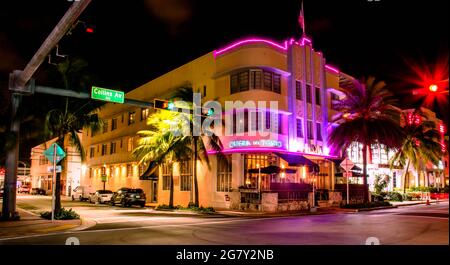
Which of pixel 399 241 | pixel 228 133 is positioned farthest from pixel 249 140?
pixel 399 241

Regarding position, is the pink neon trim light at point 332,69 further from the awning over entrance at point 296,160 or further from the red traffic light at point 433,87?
the red traffic light at point 433,87

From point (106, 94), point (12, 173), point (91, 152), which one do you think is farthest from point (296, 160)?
point (91, 152)

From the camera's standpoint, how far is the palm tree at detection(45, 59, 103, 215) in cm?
2108

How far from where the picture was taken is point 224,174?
31.3 m

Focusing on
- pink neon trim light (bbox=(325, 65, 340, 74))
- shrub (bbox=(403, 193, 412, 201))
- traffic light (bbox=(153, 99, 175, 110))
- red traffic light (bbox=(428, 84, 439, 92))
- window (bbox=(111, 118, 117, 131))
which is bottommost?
shrub (bbox=(403, 193, 412, 201))

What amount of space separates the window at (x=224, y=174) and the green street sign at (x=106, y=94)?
11727mm

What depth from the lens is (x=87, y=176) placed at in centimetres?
5891

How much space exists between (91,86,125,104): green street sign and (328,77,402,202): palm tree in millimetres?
19132

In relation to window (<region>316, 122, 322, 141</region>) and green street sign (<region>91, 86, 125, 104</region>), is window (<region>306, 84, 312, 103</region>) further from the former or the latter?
green street sign (<region>91, 86, 125, 104</region>)

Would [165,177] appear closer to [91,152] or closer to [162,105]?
[162,105]

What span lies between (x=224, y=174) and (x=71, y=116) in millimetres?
13291

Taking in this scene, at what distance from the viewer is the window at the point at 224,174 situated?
1212 inches

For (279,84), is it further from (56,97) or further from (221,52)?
(56,97)

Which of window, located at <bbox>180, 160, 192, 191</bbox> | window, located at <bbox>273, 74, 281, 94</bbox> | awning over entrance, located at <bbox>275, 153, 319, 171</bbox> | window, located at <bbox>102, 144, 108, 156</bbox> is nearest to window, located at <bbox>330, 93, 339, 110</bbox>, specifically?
window, located at <bbox>273, 74, 281, 94</bbox>
